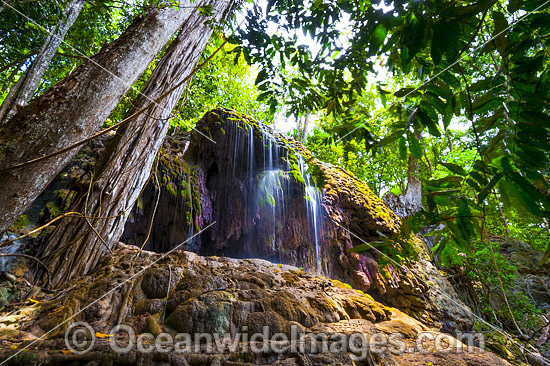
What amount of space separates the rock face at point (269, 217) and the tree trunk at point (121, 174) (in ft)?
4.68

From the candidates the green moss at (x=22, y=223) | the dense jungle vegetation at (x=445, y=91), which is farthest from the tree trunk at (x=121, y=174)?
the green moss at (x=22, y=223)

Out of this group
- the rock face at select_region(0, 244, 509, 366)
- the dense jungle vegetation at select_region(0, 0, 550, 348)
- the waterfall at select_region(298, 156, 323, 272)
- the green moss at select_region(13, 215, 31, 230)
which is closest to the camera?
the dense jungle vegetation at select_region(0, 0, 550, 348)

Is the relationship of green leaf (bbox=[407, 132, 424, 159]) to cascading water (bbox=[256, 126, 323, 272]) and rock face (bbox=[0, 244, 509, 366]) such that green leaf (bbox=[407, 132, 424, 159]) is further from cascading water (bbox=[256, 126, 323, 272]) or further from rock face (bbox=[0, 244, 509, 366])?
cascading water (bbox=[256, 126, 323, 272])

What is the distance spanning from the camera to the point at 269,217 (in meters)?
4.72

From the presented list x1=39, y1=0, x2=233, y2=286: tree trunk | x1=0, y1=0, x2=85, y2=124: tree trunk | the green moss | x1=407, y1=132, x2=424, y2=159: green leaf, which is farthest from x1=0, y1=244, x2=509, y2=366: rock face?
x1=0, y1=0, x2=85, y2=124: tree trunk

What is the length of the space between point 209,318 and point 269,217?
10.5 feet

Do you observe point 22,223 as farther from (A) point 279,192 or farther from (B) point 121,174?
(A) point 279,192

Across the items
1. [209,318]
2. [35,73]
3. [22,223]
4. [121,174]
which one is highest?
[35,73]

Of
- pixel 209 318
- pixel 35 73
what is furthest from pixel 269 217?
pixel 35 73

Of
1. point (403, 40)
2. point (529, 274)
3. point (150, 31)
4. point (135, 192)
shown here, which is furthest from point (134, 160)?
point (529, 274)

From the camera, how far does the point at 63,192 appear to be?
2869 mm

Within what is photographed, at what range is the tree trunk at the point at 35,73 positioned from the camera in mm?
1990

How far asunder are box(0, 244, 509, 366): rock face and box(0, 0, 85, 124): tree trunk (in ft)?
4.53

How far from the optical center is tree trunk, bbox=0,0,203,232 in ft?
3.16
